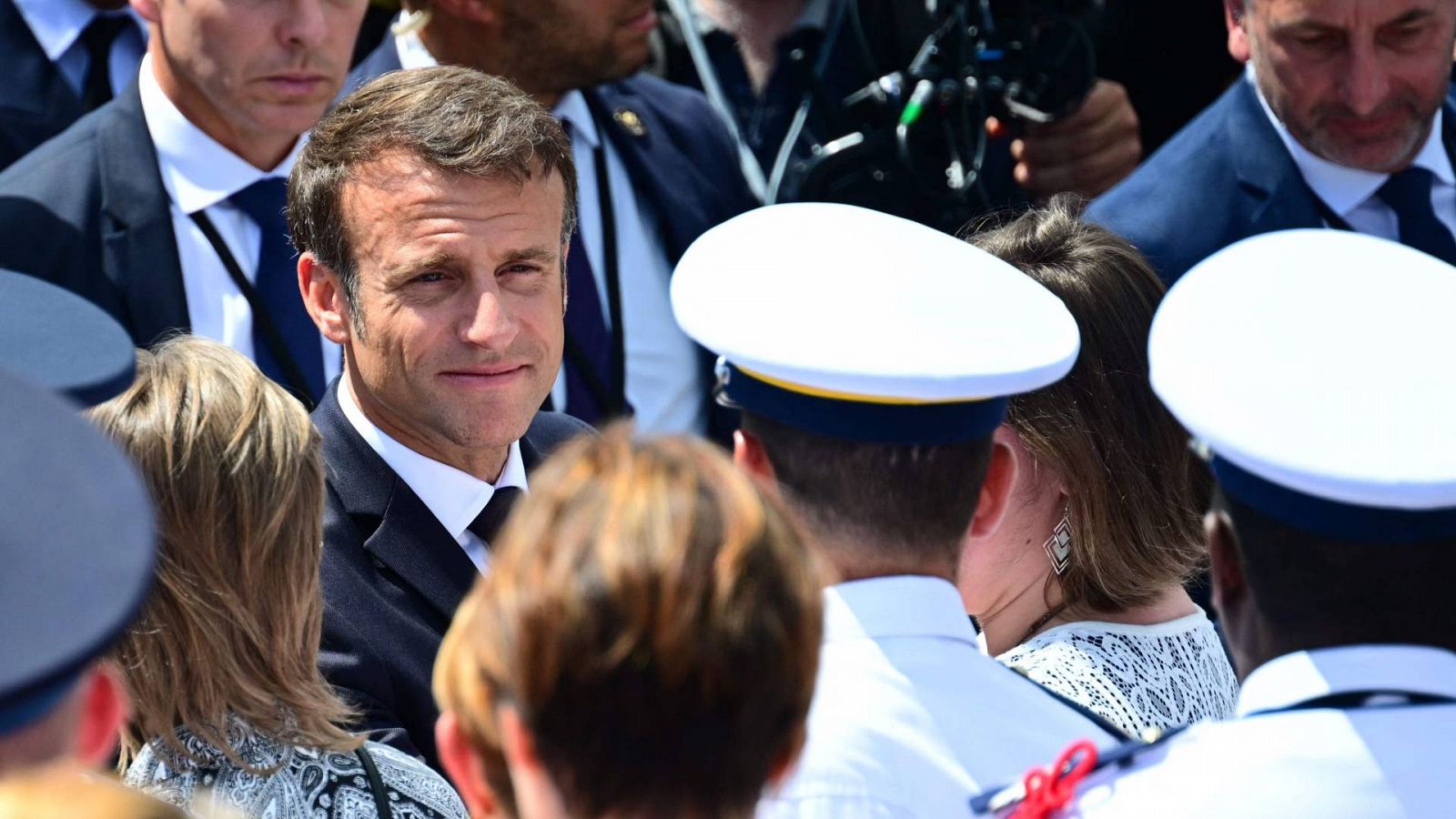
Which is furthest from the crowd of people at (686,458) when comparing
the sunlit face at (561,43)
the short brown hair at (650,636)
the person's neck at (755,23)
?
the person's neck at (755,23)

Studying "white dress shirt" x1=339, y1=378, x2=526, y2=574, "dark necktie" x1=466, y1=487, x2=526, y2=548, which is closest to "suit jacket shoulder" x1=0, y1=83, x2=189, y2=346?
"white dress shirt" x1=339, y1=378, x2=526, y2=574

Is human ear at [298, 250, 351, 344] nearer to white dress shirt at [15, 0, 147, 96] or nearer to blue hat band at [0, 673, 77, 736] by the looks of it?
white dress shirt at [15, 0, 147, 96]

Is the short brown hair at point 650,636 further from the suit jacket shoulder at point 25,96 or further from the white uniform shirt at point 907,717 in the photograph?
the suit jacket shoulder at point 25,96

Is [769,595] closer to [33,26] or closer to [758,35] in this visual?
[33,26]

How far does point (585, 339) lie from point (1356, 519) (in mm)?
2405

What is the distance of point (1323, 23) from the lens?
3.88 m

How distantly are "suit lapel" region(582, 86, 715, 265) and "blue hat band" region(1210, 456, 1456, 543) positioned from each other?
249 centimetres

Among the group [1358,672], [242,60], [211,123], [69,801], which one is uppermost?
[69,801]

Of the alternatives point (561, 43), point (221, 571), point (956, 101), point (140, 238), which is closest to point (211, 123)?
point (140, 238)

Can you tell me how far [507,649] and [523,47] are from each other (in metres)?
3.08

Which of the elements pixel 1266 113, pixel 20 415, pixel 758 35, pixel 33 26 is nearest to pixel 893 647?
pixel 20 415

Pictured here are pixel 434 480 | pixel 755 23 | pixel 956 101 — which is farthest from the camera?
pixel 755 23

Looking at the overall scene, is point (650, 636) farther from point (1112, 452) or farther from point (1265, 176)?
point (1265, 176)

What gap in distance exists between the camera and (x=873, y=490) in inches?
75.5
